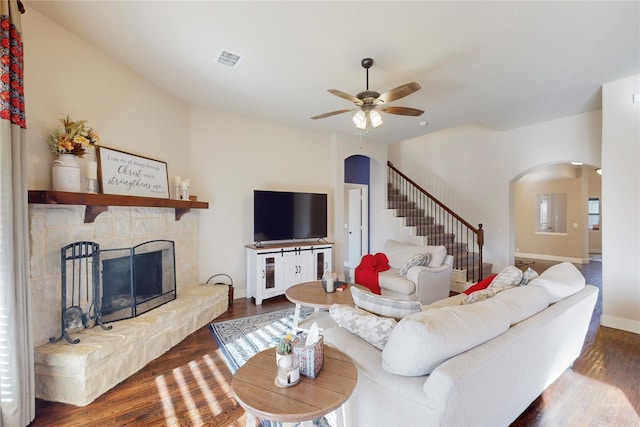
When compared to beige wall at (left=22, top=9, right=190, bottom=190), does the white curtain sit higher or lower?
lower

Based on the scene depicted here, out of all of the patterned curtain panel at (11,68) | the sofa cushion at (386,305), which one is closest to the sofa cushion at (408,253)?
the sofa cushion at (386,305)

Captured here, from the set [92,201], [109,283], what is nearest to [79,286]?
[109,283]

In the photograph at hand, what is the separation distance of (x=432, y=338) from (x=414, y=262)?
2.88 metres

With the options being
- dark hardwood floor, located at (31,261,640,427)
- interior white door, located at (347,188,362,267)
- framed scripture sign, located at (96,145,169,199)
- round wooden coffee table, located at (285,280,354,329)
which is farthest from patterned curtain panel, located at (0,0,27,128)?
interior white door, located at (347,188,362,267)

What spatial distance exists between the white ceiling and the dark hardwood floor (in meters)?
2.95

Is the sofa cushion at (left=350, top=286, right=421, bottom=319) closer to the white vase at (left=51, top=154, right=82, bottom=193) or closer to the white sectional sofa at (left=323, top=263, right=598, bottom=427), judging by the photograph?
the white sectional sofa at (left=323, top=263, right=598, bottom=427)

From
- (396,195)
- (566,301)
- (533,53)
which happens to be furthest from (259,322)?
(396,195)

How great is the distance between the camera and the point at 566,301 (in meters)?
2.06

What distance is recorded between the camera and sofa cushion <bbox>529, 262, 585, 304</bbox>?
A: 208 centimetres

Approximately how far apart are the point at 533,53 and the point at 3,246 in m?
4.50

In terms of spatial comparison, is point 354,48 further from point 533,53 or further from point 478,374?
point 478,374

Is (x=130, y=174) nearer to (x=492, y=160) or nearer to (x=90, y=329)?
(x=90, y=329)

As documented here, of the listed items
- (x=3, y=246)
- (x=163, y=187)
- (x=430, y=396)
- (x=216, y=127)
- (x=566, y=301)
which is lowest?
(x=430, y=396)

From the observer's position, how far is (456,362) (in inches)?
50.0
